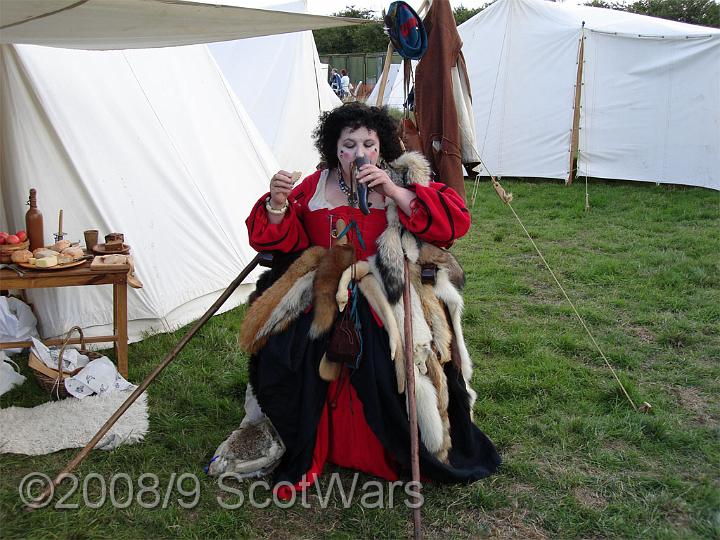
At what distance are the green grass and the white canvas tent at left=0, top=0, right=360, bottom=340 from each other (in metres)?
0.40

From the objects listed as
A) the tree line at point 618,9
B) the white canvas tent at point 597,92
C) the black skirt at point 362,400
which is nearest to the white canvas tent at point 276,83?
the white canvas tent at point 597,92

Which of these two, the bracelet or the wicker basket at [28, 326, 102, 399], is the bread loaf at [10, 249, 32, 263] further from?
Result: the bracelet

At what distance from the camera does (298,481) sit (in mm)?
2768

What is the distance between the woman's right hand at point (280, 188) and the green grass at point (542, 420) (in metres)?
1.23

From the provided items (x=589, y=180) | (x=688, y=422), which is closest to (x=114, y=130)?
(x=688, y=422)

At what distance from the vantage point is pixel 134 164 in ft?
14.2

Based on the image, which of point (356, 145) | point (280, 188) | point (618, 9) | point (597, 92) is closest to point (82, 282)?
point (280, 188)

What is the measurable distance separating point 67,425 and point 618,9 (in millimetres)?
25528

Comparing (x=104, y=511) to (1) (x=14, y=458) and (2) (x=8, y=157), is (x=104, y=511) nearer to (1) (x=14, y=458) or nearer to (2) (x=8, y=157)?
(1) (x=14, y=458)

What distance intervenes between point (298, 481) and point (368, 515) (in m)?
0.35

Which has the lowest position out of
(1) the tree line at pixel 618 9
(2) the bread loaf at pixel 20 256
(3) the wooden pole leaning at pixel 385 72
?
(2) the bread loaf at pixel 20 256

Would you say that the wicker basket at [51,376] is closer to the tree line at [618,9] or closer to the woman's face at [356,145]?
the woman's face at [356,145]

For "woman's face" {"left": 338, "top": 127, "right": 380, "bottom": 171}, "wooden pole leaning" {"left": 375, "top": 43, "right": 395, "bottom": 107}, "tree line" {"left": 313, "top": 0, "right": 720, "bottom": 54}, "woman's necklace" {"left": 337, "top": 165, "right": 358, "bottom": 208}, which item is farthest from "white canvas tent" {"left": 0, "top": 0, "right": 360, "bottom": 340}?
"tree line" {"left": 313, "top": 0, "right": 720, "bottom": 54}

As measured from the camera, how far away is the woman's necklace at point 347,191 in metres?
2.76
